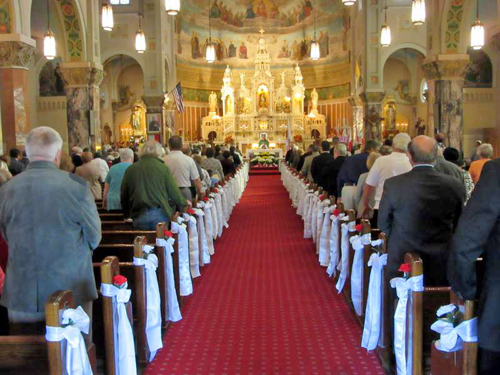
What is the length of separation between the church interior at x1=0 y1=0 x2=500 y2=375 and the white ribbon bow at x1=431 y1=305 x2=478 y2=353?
0.05m

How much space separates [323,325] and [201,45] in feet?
96.4

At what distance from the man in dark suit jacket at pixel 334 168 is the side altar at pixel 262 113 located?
2203 cm

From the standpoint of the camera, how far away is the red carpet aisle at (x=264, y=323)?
4.99 metres

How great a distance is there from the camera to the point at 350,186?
28.9 ft

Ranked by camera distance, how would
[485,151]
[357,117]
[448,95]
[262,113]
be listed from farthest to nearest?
[262,113]
[357,117]
[448,95]
[485,151]

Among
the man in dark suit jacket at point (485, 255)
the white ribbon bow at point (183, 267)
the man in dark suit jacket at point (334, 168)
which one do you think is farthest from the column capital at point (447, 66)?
the man in dark suit jacket at point (485, 255)

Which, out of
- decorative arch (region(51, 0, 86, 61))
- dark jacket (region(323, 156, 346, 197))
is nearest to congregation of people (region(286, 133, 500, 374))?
dark jacket (region(323, 156, 346, 197))

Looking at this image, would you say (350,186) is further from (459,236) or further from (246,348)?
(459,236)

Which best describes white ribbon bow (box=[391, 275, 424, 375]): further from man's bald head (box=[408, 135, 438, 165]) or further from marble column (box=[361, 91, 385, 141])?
marble column (box=[361, 91, 385, 141])

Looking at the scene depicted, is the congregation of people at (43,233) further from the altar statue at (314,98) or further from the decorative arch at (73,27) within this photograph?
the altar statue at (314,98)

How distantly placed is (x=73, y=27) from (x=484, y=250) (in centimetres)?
1616

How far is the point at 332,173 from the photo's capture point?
10.8m

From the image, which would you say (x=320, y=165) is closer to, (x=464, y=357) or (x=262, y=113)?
(x=464, y=357)

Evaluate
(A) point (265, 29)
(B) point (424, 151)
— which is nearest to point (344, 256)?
(B) point (424, 151)
